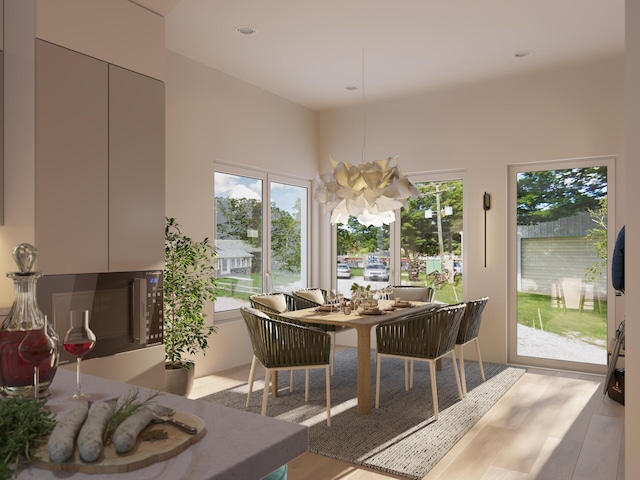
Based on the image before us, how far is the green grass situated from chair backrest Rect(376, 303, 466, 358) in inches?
74.9

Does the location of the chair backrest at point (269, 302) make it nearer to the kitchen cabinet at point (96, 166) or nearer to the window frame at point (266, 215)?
the window frame at point (266, 215)

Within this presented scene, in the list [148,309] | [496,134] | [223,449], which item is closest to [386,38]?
[496,134]

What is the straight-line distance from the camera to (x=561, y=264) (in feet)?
17.8

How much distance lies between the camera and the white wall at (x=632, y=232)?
90.0 inches

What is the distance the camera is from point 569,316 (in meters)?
5.38

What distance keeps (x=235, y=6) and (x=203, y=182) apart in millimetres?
1764

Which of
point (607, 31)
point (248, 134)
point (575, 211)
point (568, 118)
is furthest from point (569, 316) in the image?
point (248, 134)

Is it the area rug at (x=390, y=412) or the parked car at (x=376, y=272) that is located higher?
the parked car at (x=376, y=272)

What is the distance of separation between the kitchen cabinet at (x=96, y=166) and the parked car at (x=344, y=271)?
3.74 meters

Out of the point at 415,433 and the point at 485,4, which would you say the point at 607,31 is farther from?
the point at 415,433

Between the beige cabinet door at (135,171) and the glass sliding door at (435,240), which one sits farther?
the glass sliding door at (435,240)

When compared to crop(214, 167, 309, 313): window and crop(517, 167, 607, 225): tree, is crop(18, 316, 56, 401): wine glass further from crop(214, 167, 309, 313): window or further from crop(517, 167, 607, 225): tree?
crop(517, 167, 607, 225): tree

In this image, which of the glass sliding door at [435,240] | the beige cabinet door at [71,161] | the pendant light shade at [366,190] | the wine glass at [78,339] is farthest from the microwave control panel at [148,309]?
the glass sliding door at [435,240]

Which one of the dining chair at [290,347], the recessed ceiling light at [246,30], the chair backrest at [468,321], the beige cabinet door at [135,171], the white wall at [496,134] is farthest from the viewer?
the white wall at [496,134]
